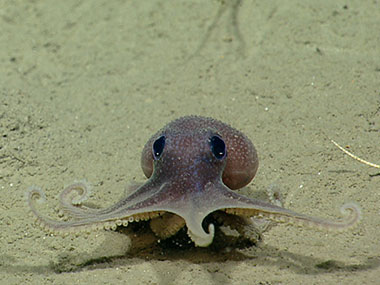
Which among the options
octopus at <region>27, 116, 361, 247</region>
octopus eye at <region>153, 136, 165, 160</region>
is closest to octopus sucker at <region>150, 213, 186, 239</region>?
octopus at <region>27, 116, 361, 247</region>

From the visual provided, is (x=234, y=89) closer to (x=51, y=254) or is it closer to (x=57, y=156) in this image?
(x=57, y=156)

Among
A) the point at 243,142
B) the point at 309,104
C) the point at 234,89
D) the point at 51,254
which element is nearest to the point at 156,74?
the point at 234,89

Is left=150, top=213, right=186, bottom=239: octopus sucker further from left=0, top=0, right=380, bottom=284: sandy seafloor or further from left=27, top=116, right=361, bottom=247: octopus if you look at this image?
left=0, top=0, right=380, bottom=284: sandy seafloor

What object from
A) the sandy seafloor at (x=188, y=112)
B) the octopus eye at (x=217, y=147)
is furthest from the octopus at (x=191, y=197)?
the sandy seafloor at (x=188, y=112)

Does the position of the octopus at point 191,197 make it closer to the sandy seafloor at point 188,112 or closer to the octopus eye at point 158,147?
the octopus eye at point 158,147

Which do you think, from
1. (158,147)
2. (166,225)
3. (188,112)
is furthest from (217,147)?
(188,112)

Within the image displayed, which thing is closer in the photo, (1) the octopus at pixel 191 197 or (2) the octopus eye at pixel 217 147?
(1) the octopus at pixel 191 197

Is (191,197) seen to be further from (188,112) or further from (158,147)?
(188,112)
